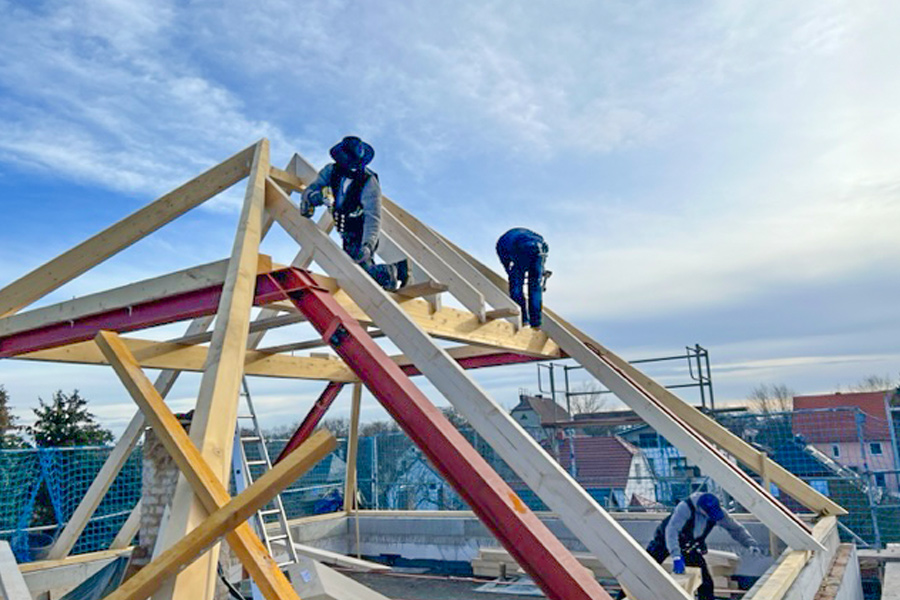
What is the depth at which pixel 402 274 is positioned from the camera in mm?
4992

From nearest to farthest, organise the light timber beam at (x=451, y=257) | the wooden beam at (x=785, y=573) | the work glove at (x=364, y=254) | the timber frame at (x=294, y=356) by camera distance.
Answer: the timber frame at (x=294, y=356)
the wooden beam at (x=785, y=573)
the work glove at (x=364, y=254)
the light timber beam at (x=451, y=257)

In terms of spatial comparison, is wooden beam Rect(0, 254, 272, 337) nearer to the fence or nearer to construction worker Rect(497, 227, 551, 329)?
construction worker Rect(497, 227, 551, 329)

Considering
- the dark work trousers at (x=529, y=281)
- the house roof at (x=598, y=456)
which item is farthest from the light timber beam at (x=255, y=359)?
the house roof at (x=598, y=456)

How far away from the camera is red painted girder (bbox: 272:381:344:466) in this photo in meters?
9.28

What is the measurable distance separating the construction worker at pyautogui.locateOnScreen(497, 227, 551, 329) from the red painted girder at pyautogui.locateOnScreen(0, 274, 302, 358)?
2.77 m

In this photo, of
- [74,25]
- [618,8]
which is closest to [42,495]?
[74,25]

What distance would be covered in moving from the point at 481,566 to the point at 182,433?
603 centimetres

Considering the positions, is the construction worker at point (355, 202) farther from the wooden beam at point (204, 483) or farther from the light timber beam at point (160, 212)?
the wooden beam at point (204, 483)

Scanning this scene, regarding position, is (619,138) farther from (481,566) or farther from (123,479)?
(123,479)

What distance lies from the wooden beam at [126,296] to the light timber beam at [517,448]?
0.78m

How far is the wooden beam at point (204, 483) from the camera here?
2.76 m

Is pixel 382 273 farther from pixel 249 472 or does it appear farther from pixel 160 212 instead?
pixel 249 472

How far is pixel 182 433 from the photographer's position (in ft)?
11.0

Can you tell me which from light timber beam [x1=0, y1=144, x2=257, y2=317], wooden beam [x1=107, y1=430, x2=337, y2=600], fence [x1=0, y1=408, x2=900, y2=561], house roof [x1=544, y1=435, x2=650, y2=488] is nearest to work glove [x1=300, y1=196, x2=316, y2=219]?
light timber beam [x1=0, y1=144, x2=257, y2=317]
